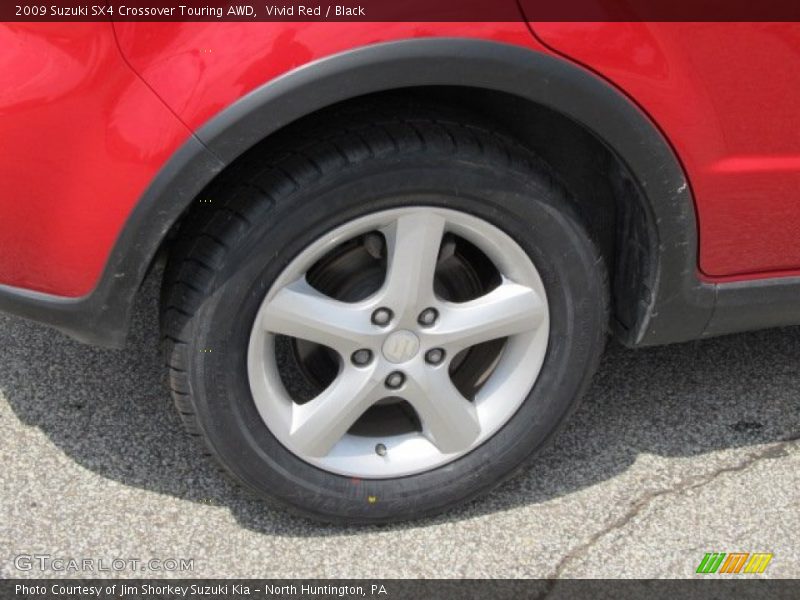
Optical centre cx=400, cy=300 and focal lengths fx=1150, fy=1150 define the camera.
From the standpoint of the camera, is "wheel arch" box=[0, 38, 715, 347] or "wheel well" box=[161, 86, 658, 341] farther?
"wheel well" box=[161, 86, 658, 341]

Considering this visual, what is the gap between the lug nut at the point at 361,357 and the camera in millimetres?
2400

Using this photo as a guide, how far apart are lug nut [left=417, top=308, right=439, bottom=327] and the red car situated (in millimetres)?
19

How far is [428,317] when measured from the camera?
2.40m

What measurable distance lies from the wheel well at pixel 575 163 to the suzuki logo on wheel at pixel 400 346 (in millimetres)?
437

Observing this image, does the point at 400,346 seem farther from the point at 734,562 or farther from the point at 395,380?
the point at 734,562

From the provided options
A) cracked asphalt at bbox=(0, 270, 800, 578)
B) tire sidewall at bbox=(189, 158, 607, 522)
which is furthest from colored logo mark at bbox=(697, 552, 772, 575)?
tire sidewall at bbox=(189, 158, 607, 522)

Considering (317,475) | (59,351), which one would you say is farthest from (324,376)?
(59,351)

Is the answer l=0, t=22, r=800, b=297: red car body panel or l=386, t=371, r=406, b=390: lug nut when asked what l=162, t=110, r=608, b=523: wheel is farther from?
l=0, t=22, r=800, b=297: red car body panel

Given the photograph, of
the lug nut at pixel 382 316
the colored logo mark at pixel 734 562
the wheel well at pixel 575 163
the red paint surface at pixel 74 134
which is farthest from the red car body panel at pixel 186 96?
the colored logo mark at pixel 734 562

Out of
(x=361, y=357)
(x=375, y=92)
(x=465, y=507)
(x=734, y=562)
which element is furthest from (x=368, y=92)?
(x=734, y=562)

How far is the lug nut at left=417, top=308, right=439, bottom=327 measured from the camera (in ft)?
7.86

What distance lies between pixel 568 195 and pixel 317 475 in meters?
0.80

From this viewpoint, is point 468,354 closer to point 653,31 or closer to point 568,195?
point 568,195

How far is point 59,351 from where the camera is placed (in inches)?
120
